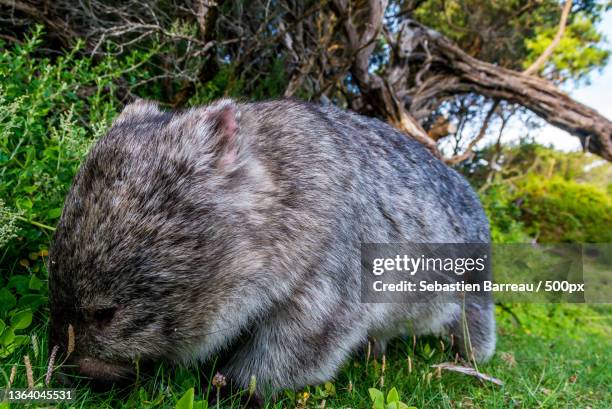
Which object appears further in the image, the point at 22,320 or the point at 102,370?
the point at 22,320

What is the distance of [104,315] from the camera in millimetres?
1961

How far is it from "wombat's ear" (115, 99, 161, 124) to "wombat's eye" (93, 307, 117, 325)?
1.00m

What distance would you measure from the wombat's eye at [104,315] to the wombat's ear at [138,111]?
1.00 metres

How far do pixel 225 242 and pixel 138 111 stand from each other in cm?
96

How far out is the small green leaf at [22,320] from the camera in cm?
230

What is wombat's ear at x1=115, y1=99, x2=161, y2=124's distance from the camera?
256cm

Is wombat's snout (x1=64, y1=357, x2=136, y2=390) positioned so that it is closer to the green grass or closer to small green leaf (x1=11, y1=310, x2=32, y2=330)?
the green grass

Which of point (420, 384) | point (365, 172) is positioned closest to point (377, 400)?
point (420, 384)

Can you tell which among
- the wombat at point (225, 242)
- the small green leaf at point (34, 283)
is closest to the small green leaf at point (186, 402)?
the wombat at point (225, 242)

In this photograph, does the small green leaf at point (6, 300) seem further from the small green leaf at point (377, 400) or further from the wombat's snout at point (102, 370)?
the small green leaf at point (377, 400)

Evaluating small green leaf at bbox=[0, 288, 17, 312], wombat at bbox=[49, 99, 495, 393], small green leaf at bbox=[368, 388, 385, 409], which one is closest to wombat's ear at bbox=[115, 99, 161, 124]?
wombat at bbox=[49, 99, 495, 393]

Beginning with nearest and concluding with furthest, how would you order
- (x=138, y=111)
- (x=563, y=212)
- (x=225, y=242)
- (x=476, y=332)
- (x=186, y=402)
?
(x=186, y=402)
(x=225, y=242)
(x=138, y=111)
(x=476, y=332)
(x=563, y=212)

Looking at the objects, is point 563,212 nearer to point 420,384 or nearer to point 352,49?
point 352,49

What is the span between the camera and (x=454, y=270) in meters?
3.45
